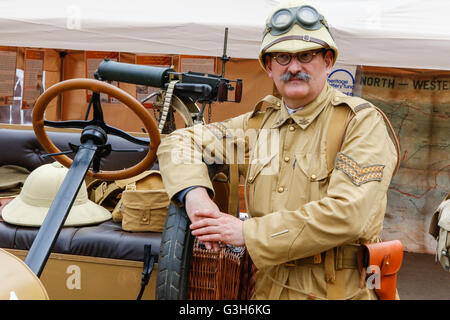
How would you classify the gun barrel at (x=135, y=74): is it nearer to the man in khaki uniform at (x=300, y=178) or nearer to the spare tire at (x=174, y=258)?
the man in khaki uniform at (x=300, y=178)

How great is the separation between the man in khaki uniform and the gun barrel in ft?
4.23

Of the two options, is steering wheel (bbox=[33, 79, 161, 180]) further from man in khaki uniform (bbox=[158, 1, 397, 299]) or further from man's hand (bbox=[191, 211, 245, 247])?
man's hand (bbox=[191, 211, 245, 247])

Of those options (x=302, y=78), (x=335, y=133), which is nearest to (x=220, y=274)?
(x=335, y=133)

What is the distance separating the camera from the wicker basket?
6.47 ft

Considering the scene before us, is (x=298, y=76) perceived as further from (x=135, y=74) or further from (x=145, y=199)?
(x=135, y=74)

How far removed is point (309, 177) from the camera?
1.65 meters

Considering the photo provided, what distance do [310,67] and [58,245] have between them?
180cm

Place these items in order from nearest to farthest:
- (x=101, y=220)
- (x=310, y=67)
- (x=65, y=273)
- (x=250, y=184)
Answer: (x=310, y=67) < (x=250, y=184) < (x=65, y=273) < (x=101, y=220)

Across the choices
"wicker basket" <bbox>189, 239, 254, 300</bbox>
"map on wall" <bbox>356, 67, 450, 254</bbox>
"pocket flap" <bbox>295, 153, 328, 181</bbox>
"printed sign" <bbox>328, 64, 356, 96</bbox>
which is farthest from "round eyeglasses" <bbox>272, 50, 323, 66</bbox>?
"map on wall" <bbox>356, 67, 450, 254</bbox>

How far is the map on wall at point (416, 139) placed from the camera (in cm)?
474

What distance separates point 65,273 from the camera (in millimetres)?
2596

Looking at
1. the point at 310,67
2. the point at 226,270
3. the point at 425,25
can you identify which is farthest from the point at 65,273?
the point at 425,25
